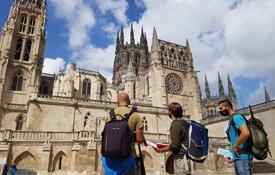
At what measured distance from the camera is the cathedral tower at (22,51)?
29.2 meters

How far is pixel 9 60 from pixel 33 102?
1144 cm

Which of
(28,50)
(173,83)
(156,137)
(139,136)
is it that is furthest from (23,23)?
(139,136)

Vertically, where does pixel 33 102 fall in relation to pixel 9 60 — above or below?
below

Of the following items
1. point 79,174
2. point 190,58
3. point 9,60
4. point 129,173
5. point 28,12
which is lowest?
point 79,174

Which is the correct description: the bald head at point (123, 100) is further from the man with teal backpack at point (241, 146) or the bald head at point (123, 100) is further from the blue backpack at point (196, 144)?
the man with teal backpack at point (241, 146)

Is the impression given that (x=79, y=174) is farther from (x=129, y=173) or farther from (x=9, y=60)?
(x=9, y=60)

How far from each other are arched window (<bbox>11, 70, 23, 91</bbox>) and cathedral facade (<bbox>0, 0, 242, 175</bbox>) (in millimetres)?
117

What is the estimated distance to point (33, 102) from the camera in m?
22.9

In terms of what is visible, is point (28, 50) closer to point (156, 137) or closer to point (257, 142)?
point (156, 137)

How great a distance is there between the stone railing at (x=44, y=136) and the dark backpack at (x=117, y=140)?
565 inches

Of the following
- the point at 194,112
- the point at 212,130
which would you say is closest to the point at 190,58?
the point at 194,112

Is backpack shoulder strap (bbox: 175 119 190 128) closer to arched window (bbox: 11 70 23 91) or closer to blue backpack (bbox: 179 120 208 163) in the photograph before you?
blue backpack (bbox: 179 120 208 163)

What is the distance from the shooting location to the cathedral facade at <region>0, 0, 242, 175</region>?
16078 mm

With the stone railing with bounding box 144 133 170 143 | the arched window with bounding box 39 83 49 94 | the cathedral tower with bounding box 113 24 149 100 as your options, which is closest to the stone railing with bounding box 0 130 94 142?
the stone railing with bounding box 144 133 170 143
